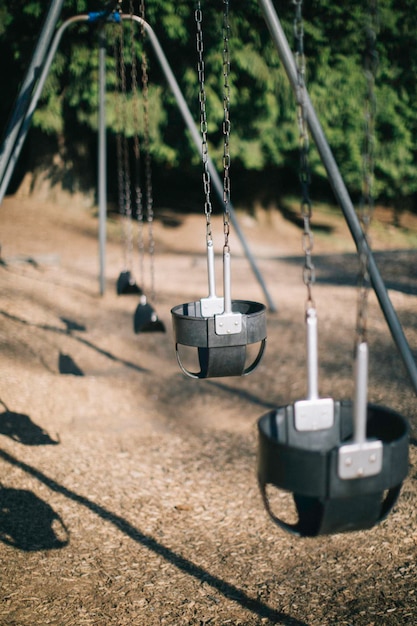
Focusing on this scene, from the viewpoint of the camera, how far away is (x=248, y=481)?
3.82 metres

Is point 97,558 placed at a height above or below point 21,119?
below

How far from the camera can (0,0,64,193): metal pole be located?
331 centimetres

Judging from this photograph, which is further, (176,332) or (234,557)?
(234,557)

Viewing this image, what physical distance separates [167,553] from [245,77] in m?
10.1

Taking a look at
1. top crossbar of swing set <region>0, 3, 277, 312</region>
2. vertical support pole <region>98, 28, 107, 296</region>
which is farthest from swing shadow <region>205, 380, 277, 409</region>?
vertical support pole <region>98, 28, 107, 296</region>

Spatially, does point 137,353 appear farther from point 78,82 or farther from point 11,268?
point 78,82

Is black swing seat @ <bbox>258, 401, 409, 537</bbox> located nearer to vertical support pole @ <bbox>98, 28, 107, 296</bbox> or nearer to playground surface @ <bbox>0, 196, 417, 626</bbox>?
playground surface @ <bbox>0, 196, 417, 626</bbox>

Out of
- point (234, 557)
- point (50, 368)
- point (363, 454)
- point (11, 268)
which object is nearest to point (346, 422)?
point (363, 454)

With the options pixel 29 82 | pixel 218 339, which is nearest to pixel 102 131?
pixel 29 82

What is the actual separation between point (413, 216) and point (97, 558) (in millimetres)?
16353

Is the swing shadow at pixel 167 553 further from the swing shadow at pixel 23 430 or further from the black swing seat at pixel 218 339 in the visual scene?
the black swing seat at pixel 218 339

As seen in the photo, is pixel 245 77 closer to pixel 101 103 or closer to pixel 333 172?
pixel 101 103

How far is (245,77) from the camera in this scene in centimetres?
1152

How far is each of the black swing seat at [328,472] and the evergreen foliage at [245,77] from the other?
366 inches
